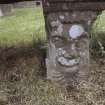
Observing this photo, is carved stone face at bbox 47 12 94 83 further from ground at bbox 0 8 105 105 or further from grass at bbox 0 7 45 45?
grass at bbox 0 7 45 45

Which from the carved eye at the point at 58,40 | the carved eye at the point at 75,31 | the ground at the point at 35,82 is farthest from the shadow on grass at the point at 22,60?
the carved eye at the point at 75,31

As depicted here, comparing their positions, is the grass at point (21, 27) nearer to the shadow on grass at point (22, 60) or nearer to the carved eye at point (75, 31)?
the shadow on grass at point (22, 60)

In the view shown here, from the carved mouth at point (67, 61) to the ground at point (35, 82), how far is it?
16 centimetres

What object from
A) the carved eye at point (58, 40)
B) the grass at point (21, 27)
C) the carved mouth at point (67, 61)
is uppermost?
the carved eye at point (58, 40)

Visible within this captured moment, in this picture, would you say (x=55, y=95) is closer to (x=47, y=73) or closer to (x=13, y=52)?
(x=47, y=73)

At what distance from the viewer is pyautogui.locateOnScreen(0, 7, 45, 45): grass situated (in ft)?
14.2

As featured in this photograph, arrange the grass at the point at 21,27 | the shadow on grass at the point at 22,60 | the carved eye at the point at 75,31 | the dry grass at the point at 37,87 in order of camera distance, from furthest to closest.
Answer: the grass at the point at 21,27, the shadow on grass at the point at 22,60, the carved eye at the point at 75,31, the dry grass at the point at 37,87

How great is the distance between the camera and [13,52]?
3678 mm

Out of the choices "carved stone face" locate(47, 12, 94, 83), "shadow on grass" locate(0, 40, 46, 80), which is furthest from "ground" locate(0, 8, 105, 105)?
"carved stone face" locate(47, 12, 94, 83)

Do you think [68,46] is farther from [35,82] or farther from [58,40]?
[35,82]

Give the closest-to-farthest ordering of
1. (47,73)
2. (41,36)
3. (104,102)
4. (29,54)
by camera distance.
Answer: (104,102) < (47,73) < (29,54) < (41,36)

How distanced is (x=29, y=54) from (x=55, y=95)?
59 cm

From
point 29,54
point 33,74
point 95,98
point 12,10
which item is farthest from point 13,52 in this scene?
point 12,10

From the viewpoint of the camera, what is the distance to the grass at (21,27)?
434 cm
